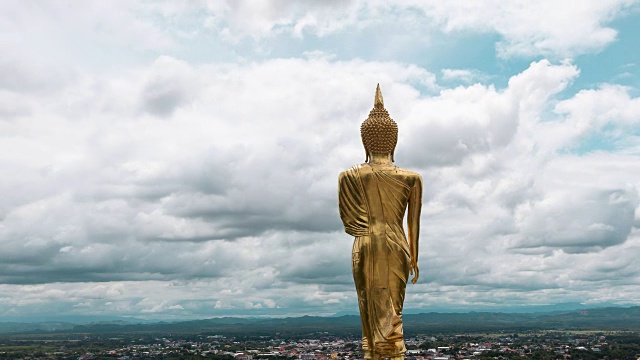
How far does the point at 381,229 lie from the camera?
15.3m

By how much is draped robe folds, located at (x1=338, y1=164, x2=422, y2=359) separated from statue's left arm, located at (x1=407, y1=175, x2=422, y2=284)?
3 cm

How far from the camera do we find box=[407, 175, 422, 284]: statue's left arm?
51.4 feet

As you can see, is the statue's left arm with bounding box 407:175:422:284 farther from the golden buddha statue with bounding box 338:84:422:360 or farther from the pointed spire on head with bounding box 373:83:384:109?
the pointed spire on head with bounding box 373:83:384:109

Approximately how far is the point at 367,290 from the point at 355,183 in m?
2.15

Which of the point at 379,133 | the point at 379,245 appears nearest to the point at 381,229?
the point at 379,245

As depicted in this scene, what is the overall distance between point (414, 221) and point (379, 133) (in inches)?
77.5

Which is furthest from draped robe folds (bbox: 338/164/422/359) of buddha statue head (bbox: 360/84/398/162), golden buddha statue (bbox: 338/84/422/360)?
buddha statue head (bbox: 360/84/398/162)

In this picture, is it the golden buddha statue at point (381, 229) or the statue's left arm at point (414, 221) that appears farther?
the statue's left arm at point (414, 221)

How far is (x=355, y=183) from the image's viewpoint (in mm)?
15391

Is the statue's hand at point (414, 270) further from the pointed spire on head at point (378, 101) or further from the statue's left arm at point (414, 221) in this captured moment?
the pointed spire on head at point (378, 101)

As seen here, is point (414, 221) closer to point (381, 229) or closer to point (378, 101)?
point (381, 229)

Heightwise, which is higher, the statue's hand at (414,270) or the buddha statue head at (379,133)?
the buddha statue head at (379,133)

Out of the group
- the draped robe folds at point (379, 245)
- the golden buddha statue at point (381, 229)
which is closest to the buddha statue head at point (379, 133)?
the golden buddha statue at point (381, 229)

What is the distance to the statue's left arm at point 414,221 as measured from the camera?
51.4 ft
